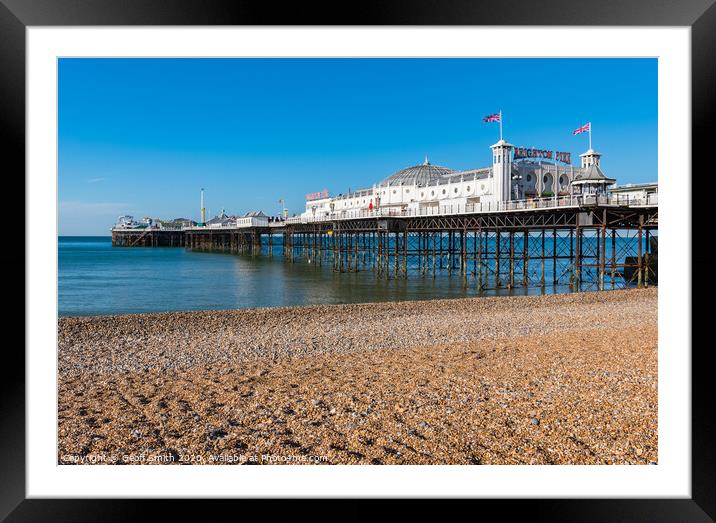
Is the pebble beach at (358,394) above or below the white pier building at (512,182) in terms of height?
below

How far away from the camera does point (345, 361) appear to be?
371 inches

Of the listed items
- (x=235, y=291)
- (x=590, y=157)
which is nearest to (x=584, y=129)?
(x=590, y=157)

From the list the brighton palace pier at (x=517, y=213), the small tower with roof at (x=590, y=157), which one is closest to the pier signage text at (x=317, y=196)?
the brighton palace pier at (x=517, y=213)

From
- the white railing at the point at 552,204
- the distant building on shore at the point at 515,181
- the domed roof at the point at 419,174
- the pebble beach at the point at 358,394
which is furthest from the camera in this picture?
the domed roof at the point at 419,174

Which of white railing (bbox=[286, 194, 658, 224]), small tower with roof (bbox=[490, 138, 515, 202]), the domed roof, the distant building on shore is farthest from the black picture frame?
the domed roof

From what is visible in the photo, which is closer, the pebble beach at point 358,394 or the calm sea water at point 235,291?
the pebble beach at point 358,394

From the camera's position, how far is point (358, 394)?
6816 mm

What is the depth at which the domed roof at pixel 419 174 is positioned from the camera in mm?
47719

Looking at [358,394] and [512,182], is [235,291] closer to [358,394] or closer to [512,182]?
[512,182]
